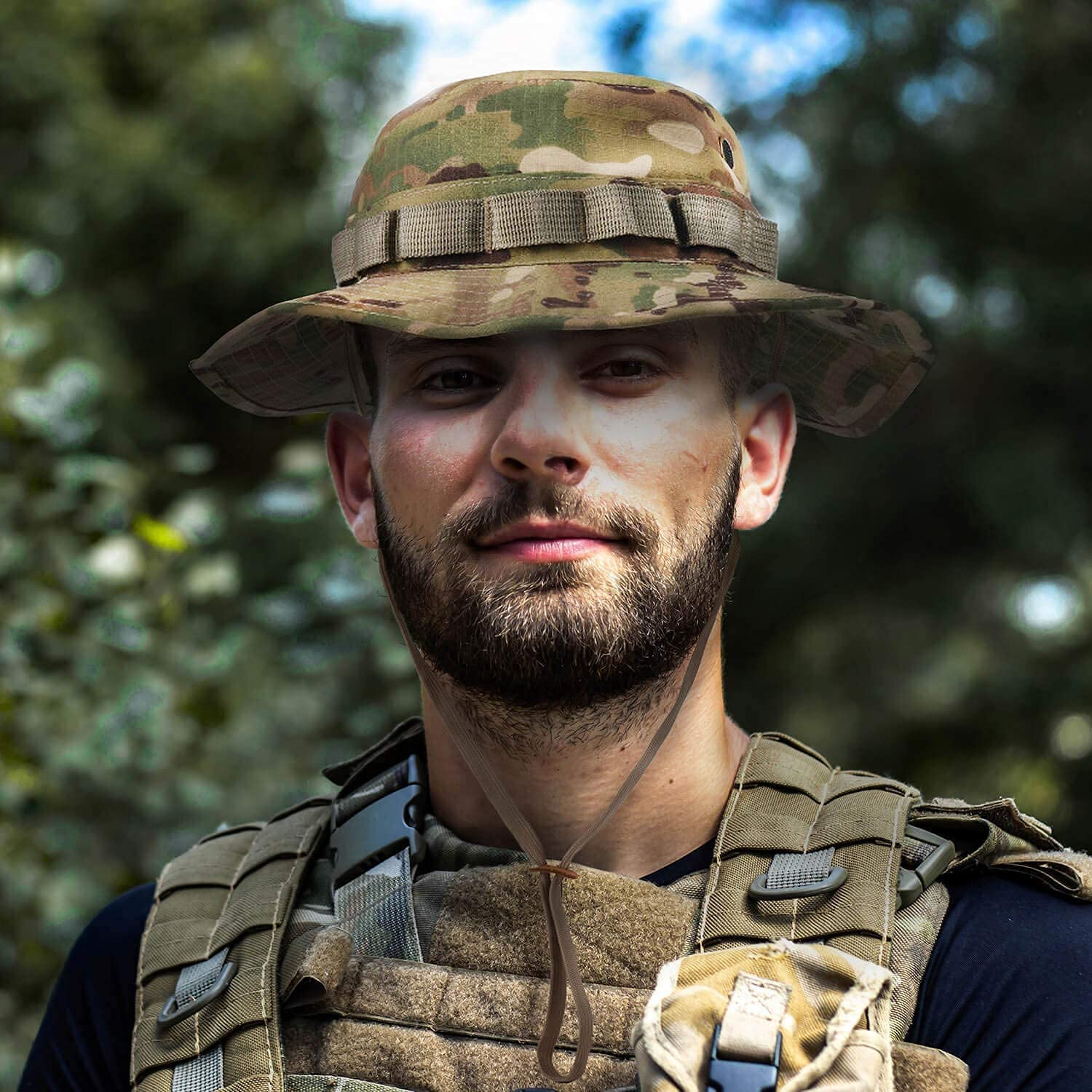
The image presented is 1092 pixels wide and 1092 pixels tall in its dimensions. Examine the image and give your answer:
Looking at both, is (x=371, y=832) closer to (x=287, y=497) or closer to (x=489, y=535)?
(x=489, y=535)

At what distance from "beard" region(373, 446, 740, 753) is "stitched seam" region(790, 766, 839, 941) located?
0.30 m

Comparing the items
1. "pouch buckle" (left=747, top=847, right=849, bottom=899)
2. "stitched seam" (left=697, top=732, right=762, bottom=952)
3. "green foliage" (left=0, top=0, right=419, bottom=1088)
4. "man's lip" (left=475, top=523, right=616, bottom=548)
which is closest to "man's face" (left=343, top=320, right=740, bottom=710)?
"man's lip" (left=475, top=523, right=616, bottom=548)

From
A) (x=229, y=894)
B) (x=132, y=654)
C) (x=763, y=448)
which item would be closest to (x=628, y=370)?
(x=763, y=448)

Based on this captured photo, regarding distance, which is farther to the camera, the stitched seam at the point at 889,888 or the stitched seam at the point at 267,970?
the stitched seam at the point at 267,970

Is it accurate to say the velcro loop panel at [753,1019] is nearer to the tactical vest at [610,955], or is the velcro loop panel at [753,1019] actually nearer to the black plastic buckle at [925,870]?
the tactical vest at [610,955]

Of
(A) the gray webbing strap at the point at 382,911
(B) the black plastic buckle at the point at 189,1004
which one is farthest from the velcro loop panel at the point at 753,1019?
(B) the black plastic buckle at the point at 189,1004

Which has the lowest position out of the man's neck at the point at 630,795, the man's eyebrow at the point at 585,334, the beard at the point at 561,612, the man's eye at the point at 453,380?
the man's neck at the point at 630,795

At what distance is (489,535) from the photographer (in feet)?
6.55

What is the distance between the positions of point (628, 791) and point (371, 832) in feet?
1.54

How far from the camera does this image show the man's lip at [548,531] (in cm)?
195

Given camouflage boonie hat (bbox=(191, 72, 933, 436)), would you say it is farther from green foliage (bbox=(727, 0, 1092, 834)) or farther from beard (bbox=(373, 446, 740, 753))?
green foliage (bbox=(727, 0, 1092, 834))

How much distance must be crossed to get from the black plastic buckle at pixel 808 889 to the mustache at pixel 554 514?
519mm

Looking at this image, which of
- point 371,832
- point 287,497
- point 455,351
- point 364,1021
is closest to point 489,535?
point 455,351

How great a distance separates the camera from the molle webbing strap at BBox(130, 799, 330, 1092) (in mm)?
1945
